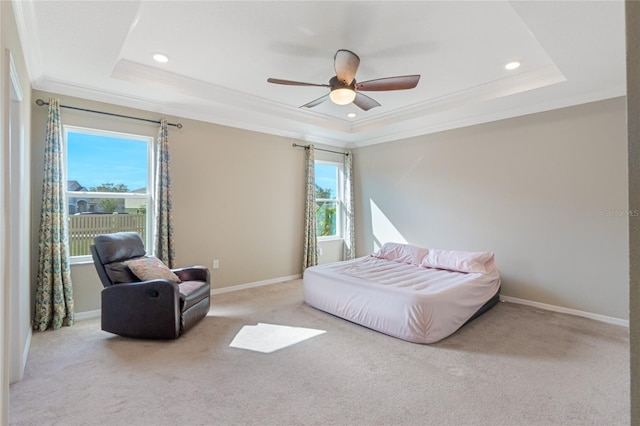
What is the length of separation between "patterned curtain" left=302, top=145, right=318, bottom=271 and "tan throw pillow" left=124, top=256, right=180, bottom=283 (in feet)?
8.88

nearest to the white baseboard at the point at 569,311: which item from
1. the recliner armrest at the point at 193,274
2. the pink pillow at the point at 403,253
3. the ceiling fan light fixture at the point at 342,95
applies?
the pink pillow at the point at 403,253

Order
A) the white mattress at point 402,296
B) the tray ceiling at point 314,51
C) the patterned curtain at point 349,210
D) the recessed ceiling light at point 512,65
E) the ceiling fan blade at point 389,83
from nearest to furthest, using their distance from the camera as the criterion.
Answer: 1. the tray ceiling at point 314,51
2. the ceiling fan blade at point 389,83
3. the white mattress at point 402,296
4. the recessed ceiling light at point 512,65
5. the patterned curtain at point 349,210

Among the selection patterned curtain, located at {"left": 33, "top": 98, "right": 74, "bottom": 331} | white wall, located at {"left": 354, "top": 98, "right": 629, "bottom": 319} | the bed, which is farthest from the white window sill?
patterned curtain, located at {"left": 33, "top": 98, "right": 74, "bottom": 331}

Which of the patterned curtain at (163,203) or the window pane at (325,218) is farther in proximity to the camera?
the window pane at (325,218)

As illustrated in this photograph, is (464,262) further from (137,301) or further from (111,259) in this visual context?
(111,259)

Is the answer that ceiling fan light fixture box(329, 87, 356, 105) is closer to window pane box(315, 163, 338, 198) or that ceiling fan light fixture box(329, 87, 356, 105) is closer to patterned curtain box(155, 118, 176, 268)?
patterned curtain box(155, 118, 176, 268)

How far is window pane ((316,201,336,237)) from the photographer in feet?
20.8

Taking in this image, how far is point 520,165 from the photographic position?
14.2ft

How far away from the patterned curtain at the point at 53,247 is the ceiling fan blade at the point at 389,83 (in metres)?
3.23

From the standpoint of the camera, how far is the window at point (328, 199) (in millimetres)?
6332

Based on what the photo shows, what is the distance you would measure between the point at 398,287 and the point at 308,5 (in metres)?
2.66

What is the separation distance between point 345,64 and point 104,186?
321cm

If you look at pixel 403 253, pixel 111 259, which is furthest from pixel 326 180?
pixel 111 259

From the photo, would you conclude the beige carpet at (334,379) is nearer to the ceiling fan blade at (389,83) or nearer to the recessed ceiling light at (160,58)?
the ceiling fan blade at (389,83)
